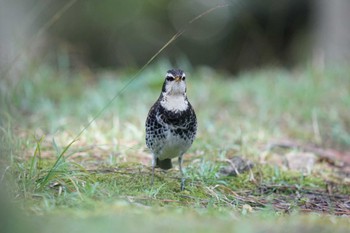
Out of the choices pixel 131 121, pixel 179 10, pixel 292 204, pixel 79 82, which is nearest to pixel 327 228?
pixel 292 204

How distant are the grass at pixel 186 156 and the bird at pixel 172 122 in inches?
9.8

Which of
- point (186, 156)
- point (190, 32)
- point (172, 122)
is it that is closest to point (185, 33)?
point (190, 32)

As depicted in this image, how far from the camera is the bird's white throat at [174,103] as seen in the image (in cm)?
417

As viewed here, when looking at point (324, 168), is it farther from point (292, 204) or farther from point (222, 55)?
point (222, 55)

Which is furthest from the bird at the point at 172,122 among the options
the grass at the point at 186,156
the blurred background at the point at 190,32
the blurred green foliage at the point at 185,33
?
the blurred green foliage at the point at 185,33

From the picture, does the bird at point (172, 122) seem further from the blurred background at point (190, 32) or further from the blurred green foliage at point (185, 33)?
the blurred green foliage at point (185, 33)

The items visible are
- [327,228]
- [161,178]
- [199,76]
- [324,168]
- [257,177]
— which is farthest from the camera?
[199,76]

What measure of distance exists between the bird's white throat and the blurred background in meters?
4.38

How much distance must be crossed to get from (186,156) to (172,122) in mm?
1106

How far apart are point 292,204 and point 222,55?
36.9ft

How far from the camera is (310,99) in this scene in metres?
7.52

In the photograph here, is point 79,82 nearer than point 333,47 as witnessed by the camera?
Yes

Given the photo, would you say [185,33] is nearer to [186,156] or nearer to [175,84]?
[186,156]

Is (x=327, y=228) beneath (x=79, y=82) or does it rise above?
beneath
